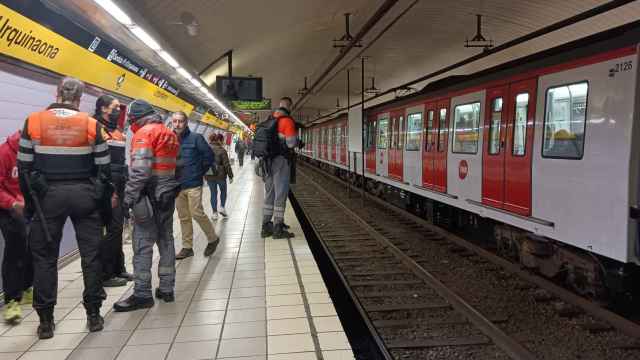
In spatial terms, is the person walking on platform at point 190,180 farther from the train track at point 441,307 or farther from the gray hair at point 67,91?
the gray hair at point 67,91

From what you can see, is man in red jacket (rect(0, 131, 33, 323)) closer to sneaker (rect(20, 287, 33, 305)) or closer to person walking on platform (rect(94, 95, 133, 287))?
sneaker (rect(20, 287, 33, 305))

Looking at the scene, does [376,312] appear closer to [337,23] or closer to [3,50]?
[3,50]

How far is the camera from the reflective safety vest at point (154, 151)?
4090mm

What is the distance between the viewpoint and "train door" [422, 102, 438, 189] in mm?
9141

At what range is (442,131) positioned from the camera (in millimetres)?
8766

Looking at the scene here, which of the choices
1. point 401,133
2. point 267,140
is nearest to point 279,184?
point 267,140

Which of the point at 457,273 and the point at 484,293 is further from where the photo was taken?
the point at 457,273

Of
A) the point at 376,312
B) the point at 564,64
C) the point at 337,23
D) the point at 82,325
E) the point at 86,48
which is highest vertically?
the point at 337,23

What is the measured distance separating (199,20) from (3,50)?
222 inches

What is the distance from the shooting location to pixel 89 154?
3.71 metres

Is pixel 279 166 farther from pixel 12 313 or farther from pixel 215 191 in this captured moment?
pixel 12 313

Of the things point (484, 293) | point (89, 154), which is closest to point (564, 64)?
point (484, 293)

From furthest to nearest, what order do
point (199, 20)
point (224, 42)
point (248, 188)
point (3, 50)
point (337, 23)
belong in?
point (248, 188), point (337, 23), point (224, 42), point (199, 20), point (3, 50)

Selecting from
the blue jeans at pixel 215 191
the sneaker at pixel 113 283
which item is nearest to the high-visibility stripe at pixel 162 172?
the sneaker at pixel 113 283
